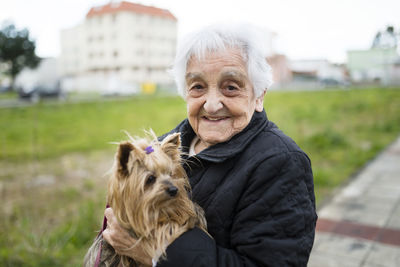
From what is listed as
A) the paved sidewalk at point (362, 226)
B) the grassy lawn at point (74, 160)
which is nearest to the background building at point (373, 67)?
the grassy lawn at point (74, 160)

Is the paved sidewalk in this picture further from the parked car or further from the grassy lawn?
the parked car

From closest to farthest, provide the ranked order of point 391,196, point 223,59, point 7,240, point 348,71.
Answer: point 223,59 → point 7,240 → point 391,196 → point 348,71

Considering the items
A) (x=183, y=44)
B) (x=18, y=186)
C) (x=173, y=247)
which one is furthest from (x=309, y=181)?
(x=18, y=186)

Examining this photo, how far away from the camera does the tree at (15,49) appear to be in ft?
34.0

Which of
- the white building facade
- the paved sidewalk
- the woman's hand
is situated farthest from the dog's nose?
the paved sidewalk

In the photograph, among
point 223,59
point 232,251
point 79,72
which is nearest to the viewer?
point 232,251

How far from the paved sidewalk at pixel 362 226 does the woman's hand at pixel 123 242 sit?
3112 millimetres

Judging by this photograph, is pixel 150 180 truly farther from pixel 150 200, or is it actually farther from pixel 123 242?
pixel 123 242

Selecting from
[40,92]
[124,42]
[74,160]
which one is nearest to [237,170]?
[74,160]

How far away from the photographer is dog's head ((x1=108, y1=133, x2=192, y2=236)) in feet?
6.40

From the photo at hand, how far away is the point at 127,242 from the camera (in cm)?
201

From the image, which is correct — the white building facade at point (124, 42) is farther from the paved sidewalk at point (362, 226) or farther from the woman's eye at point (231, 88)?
the paved sidewalk at point (362, 226)

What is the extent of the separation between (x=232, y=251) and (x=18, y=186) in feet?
24.7

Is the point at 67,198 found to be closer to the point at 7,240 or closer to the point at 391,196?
the point at 7,240
